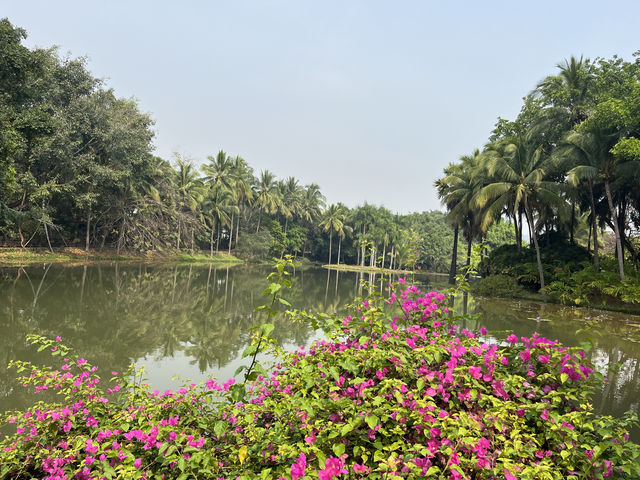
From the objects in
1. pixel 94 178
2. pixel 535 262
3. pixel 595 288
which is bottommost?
pixel 595 288

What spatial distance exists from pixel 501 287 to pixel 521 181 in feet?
18.9

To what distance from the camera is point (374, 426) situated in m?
1.66

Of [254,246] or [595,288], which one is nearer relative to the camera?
[595,288]

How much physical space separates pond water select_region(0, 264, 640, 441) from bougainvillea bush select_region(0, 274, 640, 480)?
1.14 ft

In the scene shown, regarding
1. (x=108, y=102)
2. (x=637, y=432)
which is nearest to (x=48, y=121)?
(x=108, y=102)

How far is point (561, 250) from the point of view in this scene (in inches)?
755

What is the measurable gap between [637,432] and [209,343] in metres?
6.29

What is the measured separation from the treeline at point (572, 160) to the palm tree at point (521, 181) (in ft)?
0.14

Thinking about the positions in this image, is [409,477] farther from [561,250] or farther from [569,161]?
[561,250]

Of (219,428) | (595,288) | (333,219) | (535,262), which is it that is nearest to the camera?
(219,428)

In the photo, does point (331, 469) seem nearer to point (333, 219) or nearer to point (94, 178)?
point (94, 178)

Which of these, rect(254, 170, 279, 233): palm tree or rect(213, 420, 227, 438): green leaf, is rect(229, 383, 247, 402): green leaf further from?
rect(254, 170, 279, 233): palm tree

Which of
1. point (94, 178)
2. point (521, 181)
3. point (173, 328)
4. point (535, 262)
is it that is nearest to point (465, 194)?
point (521, 181)

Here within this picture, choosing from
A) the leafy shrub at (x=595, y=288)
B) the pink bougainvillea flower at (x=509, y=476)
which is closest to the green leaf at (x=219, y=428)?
the pink bougainvillea flower at (x=509, y=476)
